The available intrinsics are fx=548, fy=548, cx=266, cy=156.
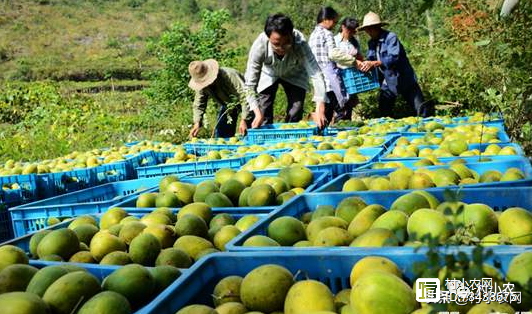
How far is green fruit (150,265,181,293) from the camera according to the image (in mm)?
1827

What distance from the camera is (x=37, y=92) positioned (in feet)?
51.9

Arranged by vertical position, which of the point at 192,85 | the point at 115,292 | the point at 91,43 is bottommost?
the point at 115,292

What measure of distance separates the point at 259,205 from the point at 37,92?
581 inches

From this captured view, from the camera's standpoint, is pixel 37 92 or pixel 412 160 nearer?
pixel 412 160

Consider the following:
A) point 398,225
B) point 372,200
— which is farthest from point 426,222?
point 372,200

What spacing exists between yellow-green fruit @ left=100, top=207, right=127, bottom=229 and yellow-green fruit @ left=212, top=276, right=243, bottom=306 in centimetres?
121

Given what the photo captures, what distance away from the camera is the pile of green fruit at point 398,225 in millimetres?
1782

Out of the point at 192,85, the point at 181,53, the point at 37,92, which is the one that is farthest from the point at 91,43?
the point at 192,85

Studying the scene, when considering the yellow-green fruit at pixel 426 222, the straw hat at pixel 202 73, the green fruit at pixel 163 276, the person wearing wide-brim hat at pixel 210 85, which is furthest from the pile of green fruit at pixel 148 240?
the straw hat at pixel 202 73

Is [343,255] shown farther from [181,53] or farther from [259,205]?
[181,53]

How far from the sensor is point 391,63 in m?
7.70

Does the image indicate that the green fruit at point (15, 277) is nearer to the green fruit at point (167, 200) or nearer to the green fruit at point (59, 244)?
the green fruit at point (59, 244)

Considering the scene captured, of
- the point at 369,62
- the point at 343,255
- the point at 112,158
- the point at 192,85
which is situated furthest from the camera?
the point at 369,62

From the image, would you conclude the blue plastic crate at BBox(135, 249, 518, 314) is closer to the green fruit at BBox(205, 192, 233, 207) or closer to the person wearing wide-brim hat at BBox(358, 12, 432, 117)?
the green fruit at BBox(205, 192, 233, 207)
